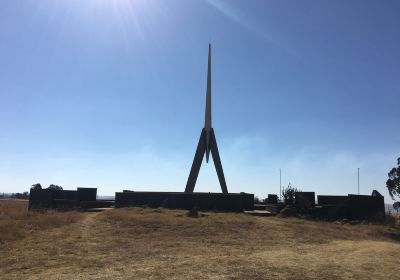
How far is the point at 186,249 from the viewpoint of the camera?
548 inches

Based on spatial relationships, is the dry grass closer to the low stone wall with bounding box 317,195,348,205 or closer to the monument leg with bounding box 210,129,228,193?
the low stone wall with bounding box 317,195,348,205

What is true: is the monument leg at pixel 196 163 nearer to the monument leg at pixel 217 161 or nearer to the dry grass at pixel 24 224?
the monument leg at pixel 217 161

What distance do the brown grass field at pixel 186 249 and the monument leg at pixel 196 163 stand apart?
69.8 ft

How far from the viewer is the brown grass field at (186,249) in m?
10.6

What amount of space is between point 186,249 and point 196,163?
2977cm

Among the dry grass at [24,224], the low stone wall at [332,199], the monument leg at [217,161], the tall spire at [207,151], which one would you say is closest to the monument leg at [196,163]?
the tall spire at [207,151]

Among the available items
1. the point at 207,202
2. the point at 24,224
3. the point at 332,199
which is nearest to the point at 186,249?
the point at 24,224

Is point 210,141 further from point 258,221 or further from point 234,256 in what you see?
point 234,256

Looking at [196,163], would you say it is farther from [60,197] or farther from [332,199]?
[332,199]

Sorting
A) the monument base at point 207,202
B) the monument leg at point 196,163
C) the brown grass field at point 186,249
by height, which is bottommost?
the brown grass field at point 186,249

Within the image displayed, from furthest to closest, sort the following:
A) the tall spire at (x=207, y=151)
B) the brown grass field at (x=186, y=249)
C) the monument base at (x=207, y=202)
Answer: the tall spire at (x=207, y=151) < the monument base at (x=207, y=202) < the brown grass field at (x=186, y=249)

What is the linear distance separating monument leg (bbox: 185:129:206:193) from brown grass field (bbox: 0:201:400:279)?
21267 millimetres

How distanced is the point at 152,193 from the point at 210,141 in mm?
16031

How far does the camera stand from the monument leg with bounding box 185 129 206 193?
140ft
